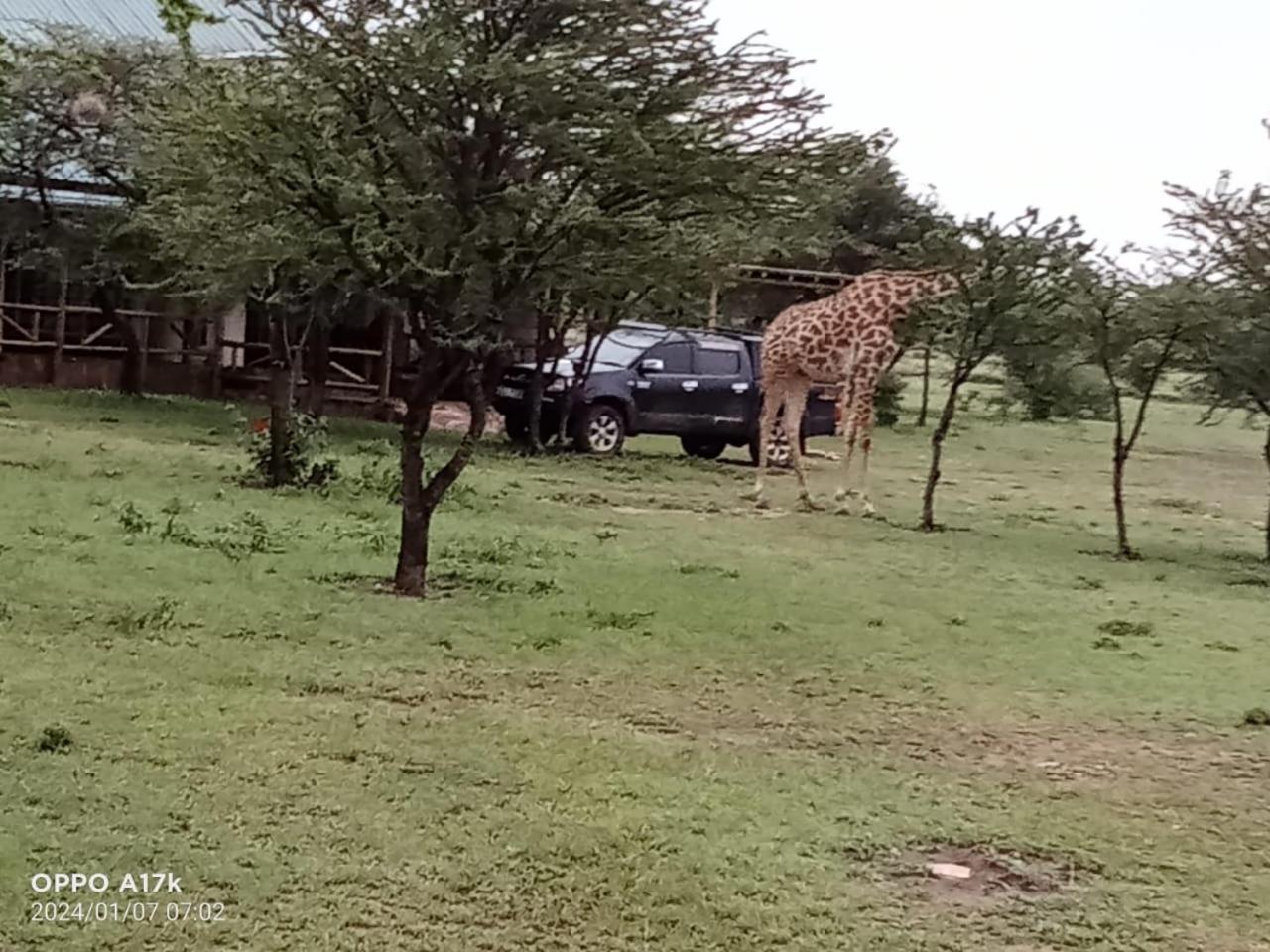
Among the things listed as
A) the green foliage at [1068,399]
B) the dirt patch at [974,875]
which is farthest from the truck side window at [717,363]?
the dirt patch at [974,875]

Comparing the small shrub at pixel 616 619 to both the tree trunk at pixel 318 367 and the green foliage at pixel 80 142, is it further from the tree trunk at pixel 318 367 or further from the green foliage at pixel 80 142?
the green foliage at pixel 80 142

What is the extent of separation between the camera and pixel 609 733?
5457 millimetres

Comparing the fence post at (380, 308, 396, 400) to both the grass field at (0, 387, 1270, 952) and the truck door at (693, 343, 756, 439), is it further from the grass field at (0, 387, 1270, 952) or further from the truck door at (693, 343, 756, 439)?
the grass field at (0, 387, 1270, 952)

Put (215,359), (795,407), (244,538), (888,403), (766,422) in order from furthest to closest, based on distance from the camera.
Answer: (888,403) < (215,359) < (795,407) < (766,422) < (244,538)

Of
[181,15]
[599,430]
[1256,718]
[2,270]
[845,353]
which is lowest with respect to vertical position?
[1256,718]

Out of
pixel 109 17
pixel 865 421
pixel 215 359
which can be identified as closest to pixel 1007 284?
pixel 865 421

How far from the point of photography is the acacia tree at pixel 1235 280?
11.0m

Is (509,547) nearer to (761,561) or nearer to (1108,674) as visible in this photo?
(761,561)

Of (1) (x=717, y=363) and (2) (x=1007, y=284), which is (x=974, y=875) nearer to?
(2) (x=1007, y=284)

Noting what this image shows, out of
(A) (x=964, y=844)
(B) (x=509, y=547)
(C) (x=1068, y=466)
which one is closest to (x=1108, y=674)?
(A) (x=964, y=844)

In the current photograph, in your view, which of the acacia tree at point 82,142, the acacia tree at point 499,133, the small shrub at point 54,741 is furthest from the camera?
the acacia tree at point 82,142

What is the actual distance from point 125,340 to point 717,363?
23.9 feet

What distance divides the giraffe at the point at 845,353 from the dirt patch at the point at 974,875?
27.9 feet

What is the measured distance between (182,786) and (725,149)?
4.07 meters
